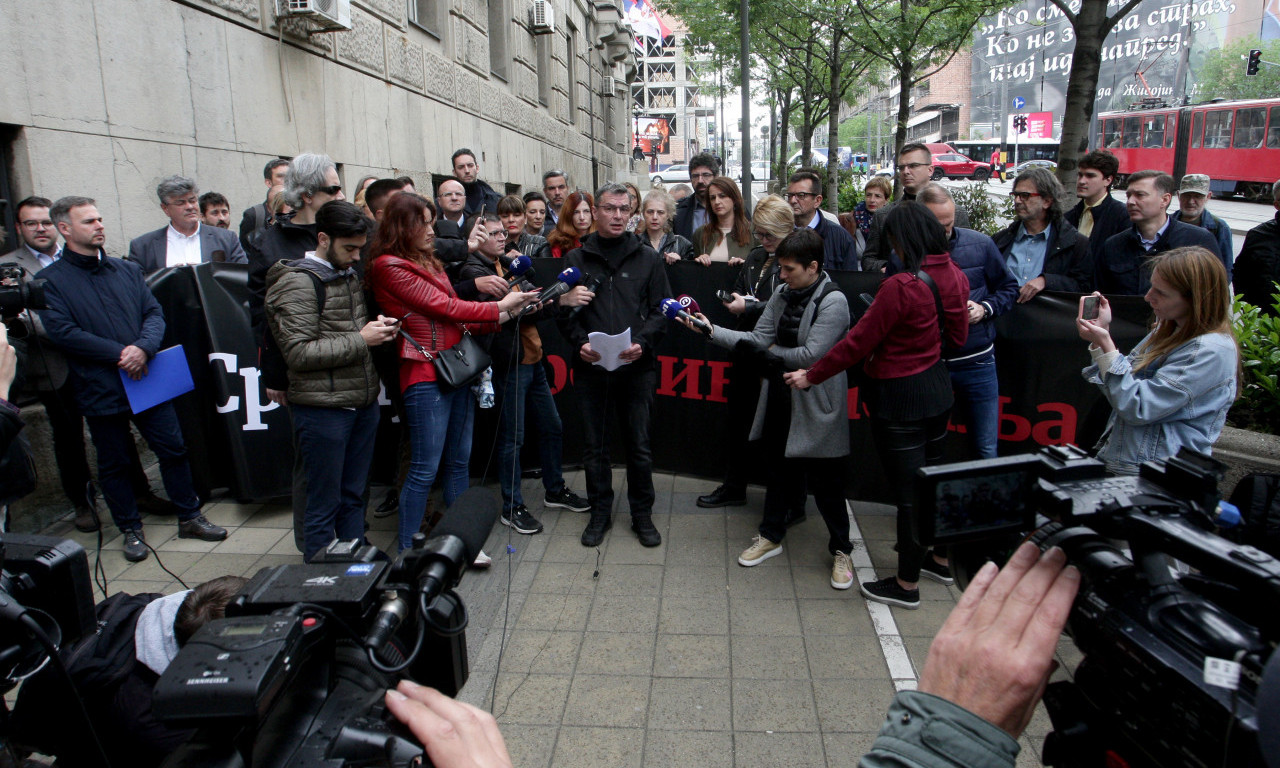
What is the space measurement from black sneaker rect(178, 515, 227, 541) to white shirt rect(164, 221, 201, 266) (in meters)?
1.86

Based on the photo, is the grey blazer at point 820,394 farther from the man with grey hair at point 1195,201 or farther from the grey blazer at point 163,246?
the grey blazer at point 163,246

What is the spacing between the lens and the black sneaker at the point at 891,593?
4172 mm

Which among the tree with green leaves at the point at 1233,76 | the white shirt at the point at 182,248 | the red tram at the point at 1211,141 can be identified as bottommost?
the white shirt at the point at 182,248

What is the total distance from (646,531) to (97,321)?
3349 millimetres

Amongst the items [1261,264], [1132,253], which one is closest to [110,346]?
[1132,253]

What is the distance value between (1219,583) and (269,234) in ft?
14.1

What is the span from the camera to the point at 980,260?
464cm

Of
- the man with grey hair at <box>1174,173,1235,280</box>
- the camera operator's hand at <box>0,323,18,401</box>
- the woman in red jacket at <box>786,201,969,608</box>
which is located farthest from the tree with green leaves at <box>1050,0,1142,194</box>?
the camera operator's hand at <box>0,323,18,401</box>

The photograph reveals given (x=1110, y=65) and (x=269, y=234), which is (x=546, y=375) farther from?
(x=1110, y=65)

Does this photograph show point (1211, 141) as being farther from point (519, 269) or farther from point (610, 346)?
point (519, 269)

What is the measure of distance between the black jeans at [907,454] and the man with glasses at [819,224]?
1795mm

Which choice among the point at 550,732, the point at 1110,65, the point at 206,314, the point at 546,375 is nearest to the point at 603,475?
the point at 546,375

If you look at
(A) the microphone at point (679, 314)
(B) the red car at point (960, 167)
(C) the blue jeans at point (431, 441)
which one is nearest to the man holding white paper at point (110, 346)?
(C) the blue jeans at point (431, 441)

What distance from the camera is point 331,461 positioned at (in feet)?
13.4
